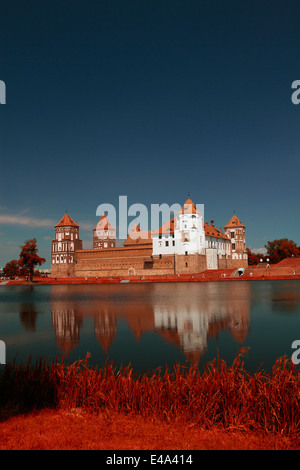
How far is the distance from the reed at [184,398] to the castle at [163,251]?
56957mm

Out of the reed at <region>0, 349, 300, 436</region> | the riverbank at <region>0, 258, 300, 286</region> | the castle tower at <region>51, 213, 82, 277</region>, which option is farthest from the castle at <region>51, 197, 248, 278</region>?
the reed at <region>0, 349, 300, 436</region>

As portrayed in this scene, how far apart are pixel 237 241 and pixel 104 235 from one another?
3974 cm

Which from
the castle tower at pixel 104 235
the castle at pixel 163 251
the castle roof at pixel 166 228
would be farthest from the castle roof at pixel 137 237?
the castle tower at pixel 104 235

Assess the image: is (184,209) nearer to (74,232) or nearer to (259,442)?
(74,232)

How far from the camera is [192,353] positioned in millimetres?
8344

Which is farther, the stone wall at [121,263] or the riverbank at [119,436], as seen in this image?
the stone wall at [121,263]

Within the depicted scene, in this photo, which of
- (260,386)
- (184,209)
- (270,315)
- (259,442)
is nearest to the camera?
(259,442)

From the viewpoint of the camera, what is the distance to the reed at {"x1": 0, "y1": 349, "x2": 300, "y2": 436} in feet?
12.9

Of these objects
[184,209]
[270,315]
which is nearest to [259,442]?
[270,315]

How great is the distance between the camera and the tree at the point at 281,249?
230 ft

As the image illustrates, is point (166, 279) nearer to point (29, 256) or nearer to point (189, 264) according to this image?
point (189, 264)

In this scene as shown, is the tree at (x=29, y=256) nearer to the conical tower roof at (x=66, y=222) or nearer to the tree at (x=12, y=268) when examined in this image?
the conical tower roof at (x=66, y=222)

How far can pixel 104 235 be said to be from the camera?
99188 millimetres

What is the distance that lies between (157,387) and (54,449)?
167 centimetres
